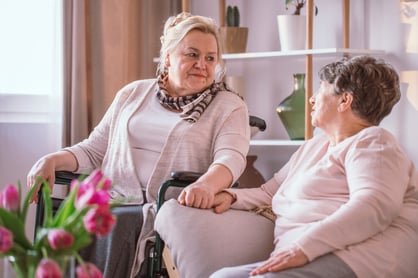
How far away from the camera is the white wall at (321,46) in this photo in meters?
3.62

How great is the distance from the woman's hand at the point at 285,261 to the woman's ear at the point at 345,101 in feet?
1.54

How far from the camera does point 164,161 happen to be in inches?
112

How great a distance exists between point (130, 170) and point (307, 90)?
3.55 feet

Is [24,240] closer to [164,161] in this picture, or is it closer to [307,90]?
[164,161]

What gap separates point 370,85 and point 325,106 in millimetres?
146

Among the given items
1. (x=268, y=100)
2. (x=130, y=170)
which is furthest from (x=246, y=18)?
(x=130, y=170)

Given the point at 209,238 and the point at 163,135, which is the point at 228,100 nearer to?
the point at 163,135

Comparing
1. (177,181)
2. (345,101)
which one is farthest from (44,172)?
(345,101)

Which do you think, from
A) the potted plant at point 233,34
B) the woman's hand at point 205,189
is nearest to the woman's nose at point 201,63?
the woman's hand at point 205,189

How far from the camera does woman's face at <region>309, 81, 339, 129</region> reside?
229 cm

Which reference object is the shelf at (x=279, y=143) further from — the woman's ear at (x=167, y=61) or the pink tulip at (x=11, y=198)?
the pink tulip at (x=11, y=198)

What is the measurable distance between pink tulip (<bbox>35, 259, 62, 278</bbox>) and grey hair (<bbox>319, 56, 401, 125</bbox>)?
119 cm

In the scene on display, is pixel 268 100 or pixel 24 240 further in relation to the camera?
pixel 268 100

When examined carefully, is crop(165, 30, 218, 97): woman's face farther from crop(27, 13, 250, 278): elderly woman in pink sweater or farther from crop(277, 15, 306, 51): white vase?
crop(277, 15, 306, 51): white vase
